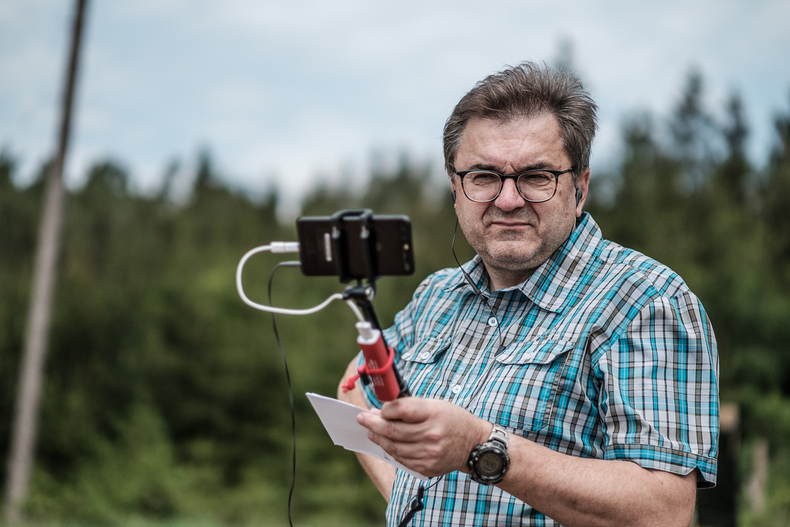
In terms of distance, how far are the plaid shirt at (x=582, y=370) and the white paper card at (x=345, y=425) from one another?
0.63 ft

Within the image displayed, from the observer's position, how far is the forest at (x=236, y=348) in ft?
42.4

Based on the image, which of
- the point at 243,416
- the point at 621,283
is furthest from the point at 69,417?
the point at 621,283

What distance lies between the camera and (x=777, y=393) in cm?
1426

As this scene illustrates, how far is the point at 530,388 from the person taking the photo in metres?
1.60

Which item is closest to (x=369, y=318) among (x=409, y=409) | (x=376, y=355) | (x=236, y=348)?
(x=376, y=355)

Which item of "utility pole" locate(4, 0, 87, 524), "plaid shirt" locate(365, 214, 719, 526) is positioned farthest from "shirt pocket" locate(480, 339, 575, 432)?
"utility pole" locate(4, 0, 87, 524)

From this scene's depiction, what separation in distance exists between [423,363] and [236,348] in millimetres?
14550

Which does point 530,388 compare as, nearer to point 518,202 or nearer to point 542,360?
point 542,360

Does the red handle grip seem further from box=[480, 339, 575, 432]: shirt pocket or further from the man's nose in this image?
the man's nose

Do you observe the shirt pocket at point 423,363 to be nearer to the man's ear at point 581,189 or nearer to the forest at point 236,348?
the man's ear at point 581,189

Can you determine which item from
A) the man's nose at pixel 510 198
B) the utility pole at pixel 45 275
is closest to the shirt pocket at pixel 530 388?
the man's nose at pixel 510 198

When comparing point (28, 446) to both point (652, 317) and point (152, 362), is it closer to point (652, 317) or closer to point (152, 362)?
point (152, 362)

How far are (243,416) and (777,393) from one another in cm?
1166

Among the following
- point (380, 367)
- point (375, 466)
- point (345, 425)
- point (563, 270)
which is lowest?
point (375, 466)
